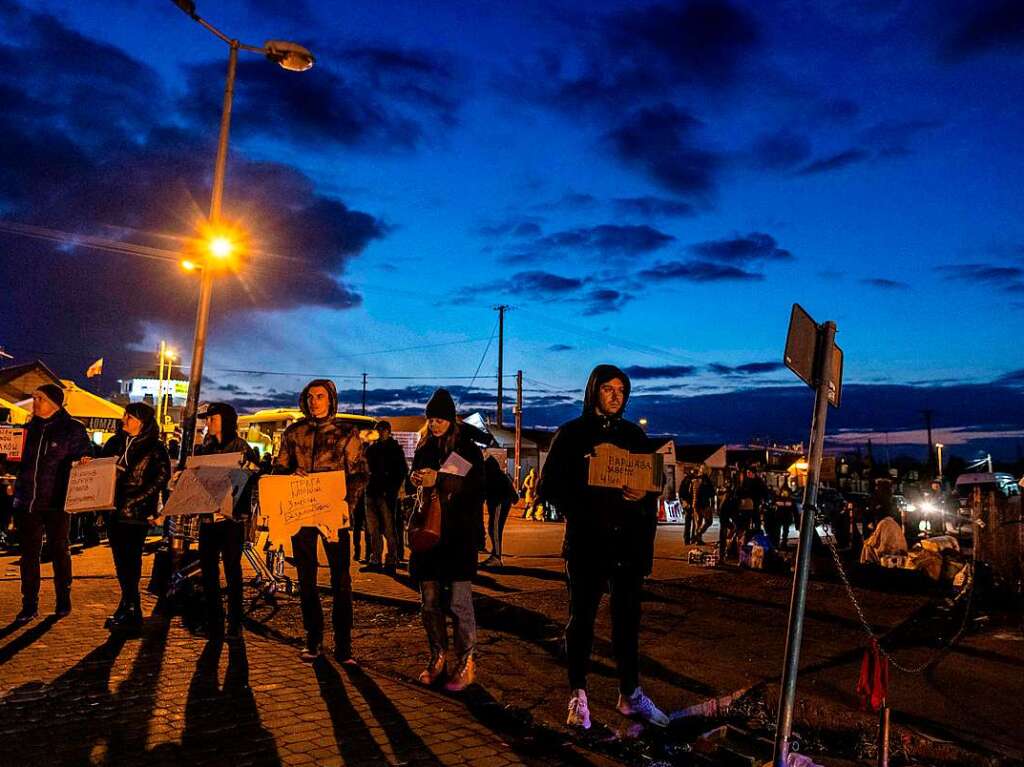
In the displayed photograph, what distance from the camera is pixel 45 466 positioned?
7.04 metres

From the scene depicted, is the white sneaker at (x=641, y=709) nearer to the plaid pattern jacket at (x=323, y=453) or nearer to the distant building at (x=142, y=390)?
the plaid pattern jacket at (x=323, y=453)

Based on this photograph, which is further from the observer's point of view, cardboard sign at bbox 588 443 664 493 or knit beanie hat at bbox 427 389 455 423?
knit beanie hat at bbox 427 389 455 423

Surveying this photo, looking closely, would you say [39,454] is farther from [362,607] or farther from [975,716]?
[975,716]

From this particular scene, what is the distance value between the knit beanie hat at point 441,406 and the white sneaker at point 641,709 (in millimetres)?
2052

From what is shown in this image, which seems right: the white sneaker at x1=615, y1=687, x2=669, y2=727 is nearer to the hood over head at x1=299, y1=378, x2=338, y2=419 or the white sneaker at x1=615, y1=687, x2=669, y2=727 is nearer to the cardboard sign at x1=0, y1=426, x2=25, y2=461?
the hood over head at x1=299, y1=378, x2=338, y2=419

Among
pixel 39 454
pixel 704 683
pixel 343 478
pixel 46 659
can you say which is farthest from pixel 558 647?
pixel 39 454

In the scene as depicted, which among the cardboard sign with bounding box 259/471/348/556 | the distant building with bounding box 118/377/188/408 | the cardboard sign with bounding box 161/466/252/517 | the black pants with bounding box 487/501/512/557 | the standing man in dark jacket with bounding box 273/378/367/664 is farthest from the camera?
the distant building with bounding box 118/377/188/408

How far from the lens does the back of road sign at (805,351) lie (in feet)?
12.7

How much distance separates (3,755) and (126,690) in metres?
1.12

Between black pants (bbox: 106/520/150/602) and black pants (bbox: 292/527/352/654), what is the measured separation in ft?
5.98

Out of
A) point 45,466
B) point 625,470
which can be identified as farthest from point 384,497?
point 625,470

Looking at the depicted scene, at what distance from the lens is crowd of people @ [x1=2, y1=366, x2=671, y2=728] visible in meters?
4.60

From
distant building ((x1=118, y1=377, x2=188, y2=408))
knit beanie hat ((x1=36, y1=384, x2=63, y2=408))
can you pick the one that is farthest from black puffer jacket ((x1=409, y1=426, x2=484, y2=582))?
distant building ((x1=118, y1=377, x2=188, y2=408))

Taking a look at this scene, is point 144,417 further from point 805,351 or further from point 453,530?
point 805,351
